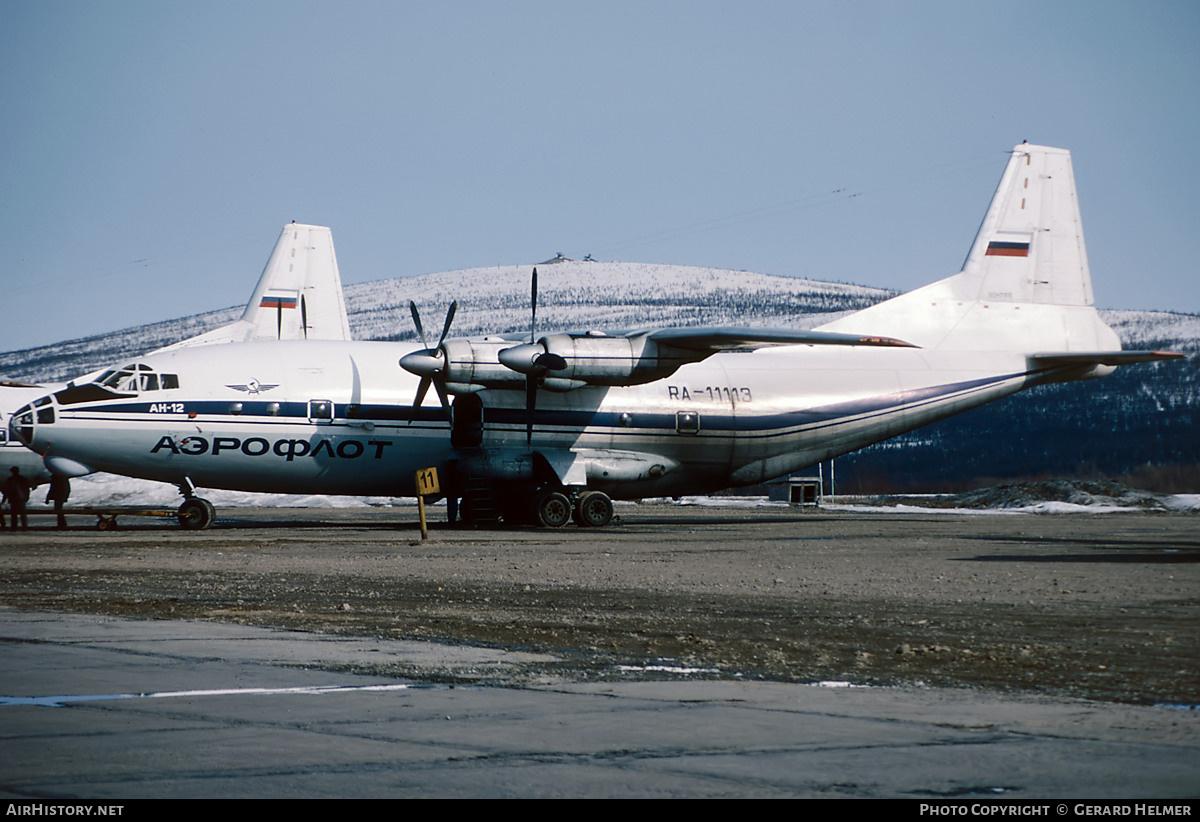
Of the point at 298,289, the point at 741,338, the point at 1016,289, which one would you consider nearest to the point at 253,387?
the point at 741,338

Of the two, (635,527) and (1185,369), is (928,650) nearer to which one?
(635,527)

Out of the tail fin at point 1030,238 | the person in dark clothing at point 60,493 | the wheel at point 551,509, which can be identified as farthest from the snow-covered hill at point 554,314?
the wheel at point 551,509

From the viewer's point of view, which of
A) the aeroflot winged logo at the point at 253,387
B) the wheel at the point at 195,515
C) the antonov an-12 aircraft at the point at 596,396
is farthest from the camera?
the wheel at the point at 195,515

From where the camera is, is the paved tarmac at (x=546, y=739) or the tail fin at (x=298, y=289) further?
the tail fin at (x=298, y=289)

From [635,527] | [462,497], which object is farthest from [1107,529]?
[462,497]

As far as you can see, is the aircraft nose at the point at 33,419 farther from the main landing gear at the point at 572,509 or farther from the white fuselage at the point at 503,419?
the main landing gear at the point at 572,509

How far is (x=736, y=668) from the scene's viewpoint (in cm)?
845

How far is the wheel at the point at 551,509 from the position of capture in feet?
105

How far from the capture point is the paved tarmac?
4793mm

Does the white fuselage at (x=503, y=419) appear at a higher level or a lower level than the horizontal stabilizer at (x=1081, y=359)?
lower

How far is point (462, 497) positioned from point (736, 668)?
80.9 feet

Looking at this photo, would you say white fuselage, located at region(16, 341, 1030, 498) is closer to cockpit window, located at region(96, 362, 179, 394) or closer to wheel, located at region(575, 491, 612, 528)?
cockpit window, located at region(96, 362, 179, 394)

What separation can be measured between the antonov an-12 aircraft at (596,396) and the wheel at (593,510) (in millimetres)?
63

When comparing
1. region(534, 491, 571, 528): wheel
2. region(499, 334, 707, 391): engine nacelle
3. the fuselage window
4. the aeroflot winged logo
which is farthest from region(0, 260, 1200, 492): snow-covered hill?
the aeroflot winged logo
